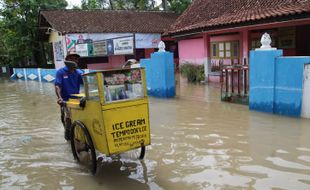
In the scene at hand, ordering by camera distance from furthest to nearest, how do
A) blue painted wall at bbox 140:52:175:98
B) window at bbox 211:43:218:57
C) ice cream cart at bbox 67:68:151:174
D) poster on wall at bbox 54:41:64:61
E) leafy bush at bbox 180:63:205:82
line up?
poster on wall at bbox 54:41:64:61
window at bbox 211:43:218:57
leafy bush at bbox 180:63:205:82
blue painted wall at bbox 140:52:175:98
ice cream cart at bbox 67:68:151:174

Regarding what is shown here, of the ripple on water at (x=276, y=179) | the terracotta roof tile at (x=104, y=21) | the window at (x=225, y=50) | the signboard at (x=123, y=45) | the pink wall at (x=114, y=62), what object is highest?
the terracotta roof tile at (x=104, y=21)

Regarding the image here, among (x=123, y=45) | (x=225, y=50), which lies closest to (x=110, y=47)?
(x=123, y=45)

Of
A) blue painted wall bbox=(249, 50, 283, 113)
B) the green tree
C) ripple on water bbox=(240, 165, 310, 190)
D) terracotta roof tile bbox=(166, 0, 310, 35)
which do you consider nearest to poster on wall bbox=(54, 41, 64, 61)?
the green tree

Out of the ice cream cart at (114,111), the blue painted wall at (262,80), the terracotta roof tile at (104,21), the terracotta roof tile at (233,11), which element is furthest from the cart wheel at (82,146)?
the terracotta roof tile at (104,21)

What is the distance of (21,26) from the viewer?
27.1m

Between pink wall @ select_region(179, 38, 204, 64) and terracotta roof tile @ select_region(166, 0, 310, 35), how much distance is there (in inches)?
57.6

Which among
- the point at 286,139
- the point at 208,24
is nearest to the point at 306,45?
the point at 208,24

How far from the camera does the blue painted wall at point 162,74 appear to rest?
10.8 meters

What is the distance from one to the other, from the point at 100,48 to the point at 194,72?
6373 mm

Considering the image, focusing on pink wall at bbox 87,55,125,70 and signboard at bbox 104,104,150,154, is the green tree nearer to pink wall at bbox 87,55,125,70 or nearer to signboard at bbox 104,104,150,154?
pink wall at bbox 87,55,125,70

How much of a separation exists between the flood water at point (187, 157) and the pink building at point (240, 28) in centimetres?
398

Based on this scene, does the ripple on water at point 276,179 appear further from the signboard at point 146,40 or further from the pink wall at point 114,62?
the pink wall at point 114,62

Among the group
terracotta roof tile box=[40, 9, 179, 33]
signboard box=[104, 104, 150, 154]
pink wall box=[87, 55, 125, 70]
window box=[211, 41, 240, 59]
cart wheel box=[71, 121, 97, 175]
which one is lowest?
cart wheel box=[71, 121, 97, 175]

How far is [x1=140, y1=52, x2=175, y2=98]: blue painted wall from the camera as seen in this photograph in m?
10.8
